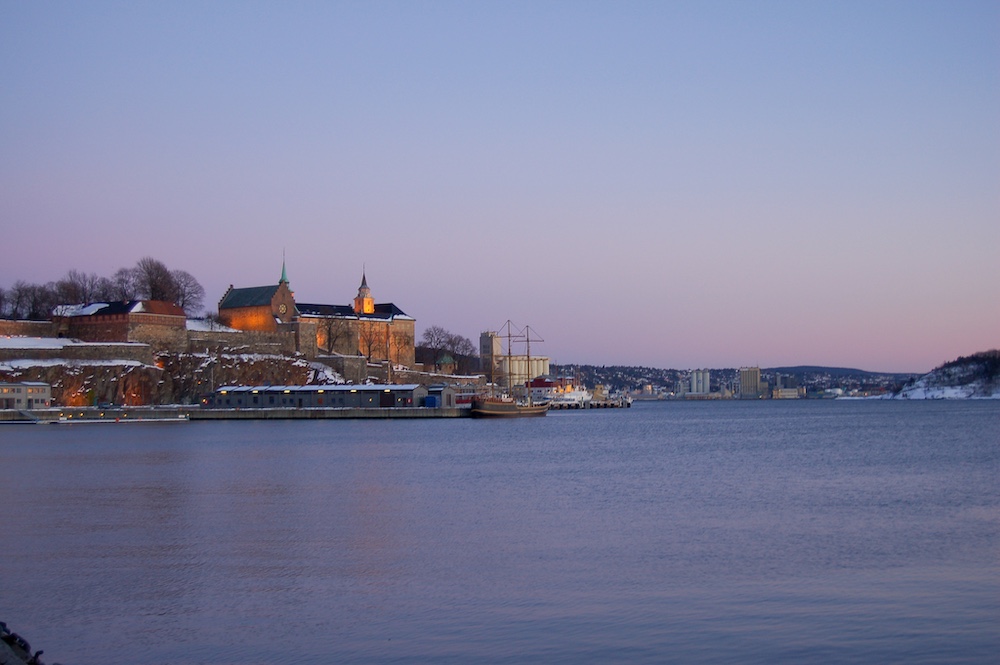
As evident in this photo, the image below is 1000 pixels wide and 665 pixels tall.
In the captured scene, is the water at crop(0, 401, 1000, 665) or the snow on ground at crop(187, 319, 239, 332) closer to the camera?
the water at crop(0, 401, 1000, 665)

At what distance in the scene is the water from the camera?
11.9 m

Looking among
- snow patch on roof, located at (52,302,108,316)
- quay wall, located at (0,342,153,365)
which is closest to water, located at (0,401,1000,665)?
quay wall, located at (0,342,153,365)

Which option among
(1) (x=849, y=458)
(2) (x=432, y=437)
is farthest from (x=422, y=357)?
(1) (x=849, y=458)

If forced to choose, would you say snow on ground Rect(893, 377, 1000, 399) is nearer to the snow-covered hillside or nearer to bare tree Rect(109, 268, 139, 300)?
the snow-covered hillside

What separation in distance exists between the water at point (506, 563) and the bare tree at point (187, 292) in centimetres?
7222

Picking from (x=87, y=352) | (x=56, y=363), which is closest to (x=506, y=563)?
(x=56, y=363)

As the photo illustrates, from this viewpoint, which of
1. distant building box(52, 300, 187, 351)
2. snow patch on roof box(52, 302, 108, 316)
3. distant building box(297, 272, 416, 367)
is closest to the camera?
distant building box(52, 300, 187, 351)

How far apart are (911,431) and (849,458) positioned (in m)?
25.0

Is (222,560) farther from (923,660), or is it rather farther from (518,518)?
(923,660)

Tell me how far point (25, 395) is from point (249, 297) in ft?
95.7

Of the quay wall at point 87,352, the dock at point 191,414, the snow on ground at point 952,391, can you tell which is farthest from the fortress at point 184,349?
the snow on ground at point 952,391

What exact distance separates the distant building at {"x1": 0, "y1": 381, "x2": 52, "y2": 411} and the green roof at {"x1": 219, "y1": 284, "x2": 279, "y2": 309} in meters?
26.3

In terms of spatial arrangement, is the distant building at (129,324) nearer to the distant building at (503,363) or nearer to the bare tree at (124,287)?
the bare tree at (124,287)

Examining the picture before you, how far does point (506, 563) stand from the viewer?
16.6 meters
